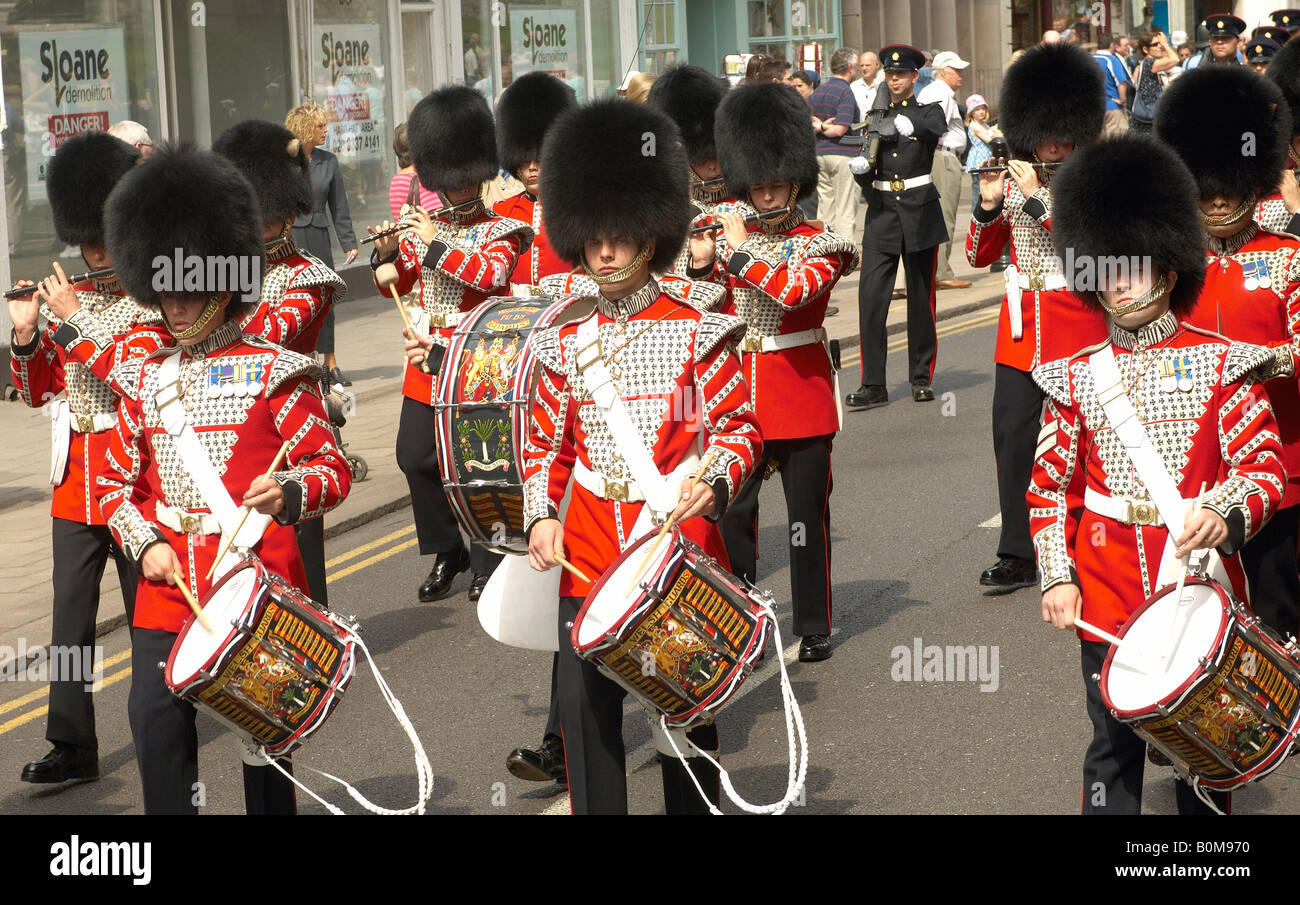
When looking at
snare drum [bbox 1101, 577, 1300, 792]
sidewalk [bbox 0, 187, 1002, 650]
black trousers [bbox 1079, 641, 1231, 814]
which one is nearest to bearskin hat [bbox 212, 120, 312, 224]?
sidewalk [bbox 0, 187, 1002, 650]

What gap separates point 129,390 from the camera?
4855 mm

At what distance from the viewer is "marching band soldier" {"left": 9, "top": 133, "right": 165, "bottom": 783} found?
231 inches

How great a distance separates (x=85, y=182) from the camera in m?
6.44

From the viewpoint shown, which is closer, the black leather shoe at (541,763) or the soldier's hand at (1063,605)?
the soldier's hand at (1063,605)

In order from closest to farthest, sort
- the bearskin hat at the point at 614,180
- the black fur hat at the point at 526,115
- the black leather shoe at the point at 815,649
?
the bearskin hat at the point at 614,180 → the black leather shoe at the point at 815,649 → the black fur hat at the point at 526,115

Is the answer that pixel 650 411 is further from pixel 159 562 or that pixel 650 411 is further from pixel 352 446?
pixel 352 446

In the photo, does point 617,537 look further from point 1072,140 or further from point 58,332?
point 1072,140

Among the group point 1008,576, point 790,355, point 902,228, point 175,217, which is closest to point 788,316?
point 790,355

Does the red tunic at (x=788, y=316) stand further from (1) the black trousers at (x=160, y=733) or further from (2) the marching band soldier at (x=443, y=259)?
(1) the black trousers at (x=160, y=733)

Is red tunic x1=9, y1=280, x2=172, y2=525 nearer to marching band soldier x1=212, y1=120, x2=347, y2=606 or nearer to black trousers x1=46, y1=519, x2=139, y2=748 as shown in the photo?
black trousers x1=46, y1=519, x2=139, y2=748

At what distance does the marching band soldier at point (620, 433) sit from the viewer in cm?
462

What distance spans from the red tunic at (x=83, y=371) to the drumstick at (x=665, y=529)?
6.71 feet

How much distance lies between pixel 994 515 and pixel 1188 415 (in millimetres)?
4678

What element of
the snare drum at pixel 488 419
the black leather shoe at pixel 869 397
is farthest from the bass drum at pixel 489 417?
the black leather shoe at pixel 869 397
